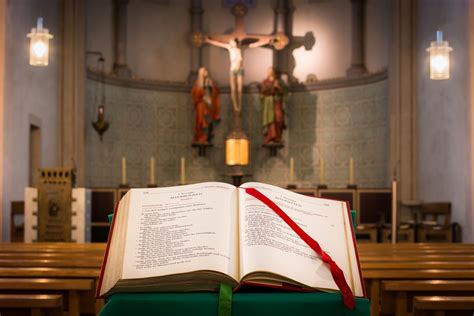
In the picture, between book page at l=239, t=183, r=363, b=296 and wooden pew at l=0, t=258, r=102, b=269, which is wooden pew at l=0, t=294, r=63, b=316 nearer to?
book page at l=239, t=183, r=363, b=296

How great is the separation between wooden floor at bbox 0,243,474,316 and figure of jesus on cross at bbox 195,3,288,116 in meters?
8.60

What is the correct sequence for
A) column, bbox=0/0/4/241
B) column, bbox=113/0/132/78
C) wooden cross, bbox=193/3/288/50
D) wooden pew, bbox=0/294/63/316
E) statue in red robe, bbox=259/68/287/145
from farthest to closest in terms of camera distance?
1. column, bbox=113/0/132/78
2. statue in red robe, bbox=259/68/287/145
3. wooden cross, bbox=193/3/288/50
4. column, bbox=0/0/4/241
5. wooden pew, bbox=0/294/63/316

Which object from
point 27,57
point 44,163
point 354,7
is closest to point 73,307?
point 27,57

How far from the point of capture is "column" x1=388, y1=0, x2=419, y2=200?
10422 millimetres

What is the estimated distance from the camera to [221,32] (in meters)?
12.9

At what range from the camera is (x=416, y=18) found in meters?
10.5

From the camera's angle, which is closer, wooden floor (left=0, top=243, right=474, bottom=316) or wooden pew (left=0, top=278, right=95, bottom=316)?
wooden floor (left=0, top=243, right=474, bottom=316)

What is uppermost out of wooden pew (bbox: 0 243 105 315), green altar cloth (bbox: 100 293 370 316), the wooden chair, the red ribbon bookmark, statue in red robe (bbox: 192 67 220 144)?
statue in red robe (bbox: 192 67 220 144)

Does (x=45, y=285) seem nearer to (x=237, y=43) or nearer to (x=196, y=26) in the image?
(x=237, y=43)

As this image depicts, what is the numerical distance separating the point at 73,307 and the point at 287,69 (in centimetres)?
1062

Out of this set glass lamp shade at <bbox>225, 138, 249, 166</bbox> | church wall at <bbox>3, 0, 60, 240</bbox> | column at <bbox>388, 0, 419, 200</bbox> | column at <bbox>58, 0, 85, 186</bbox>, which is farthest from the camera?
glass lamp shade at <bbox>225, 138, 249, 166</bbox>

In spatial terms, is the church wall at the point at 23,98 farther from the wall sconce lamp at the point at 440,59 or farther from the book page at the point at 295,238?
the book page at the point at 295,238

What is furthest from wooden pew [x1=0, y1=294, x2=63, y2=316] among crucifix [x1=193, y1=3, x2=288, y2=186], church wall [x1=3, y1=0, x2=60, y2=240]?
crucifix [x1=193, y1=3, x2=288, y2=186]

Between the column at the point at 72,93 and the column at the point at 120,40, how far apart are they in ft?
3.95
